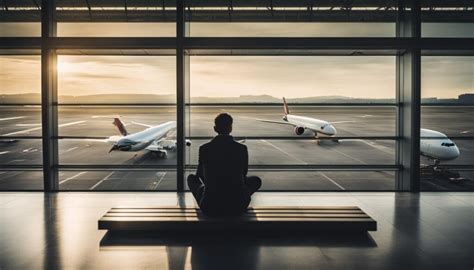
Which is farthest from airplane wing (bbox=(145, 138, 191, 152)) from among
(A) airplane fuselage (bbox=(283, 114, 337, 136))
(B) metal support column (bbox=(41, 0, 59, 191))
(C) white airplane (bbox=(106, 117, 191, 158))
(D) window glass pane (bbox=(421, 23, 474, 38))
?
(D) window glass pane (bbox=(421, 23, 474, 38))

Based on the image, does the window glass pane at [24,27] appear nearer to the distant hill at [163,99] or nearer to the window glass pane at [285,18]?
the distant hill at [163,99]

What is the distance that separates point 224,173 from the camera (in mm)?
4816

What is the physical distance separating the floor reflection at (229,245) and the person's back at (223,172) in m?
0.42

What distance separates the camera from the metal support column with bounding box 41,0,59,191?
8.16 m

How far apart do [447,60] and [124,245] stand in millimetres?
10309

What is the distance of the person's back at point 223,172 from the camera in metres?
4.81

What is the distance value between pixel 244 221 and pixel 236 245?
0.31 meters

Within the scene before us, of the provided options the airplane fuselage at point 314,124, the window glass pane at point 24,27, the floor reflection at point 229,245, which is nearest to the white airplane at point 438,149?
the airplane fuselage at point 314,124

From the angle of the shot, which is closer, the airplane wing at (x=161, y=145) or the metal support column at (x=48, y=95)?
the metal support column at (x=48, y=95)

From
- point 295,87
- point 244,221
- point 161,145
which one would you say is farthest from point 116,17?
point 161,145

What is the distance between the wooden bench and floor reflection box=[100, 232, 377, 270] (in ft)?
0.45

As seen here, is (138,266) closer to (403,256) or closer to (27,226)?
(27,226)

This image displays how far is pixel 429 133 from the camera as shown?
59.0 ft

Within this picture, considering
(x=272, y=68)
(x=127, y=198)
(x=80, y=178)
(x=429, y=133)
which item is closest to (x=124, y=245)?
(x=127, y=198)
